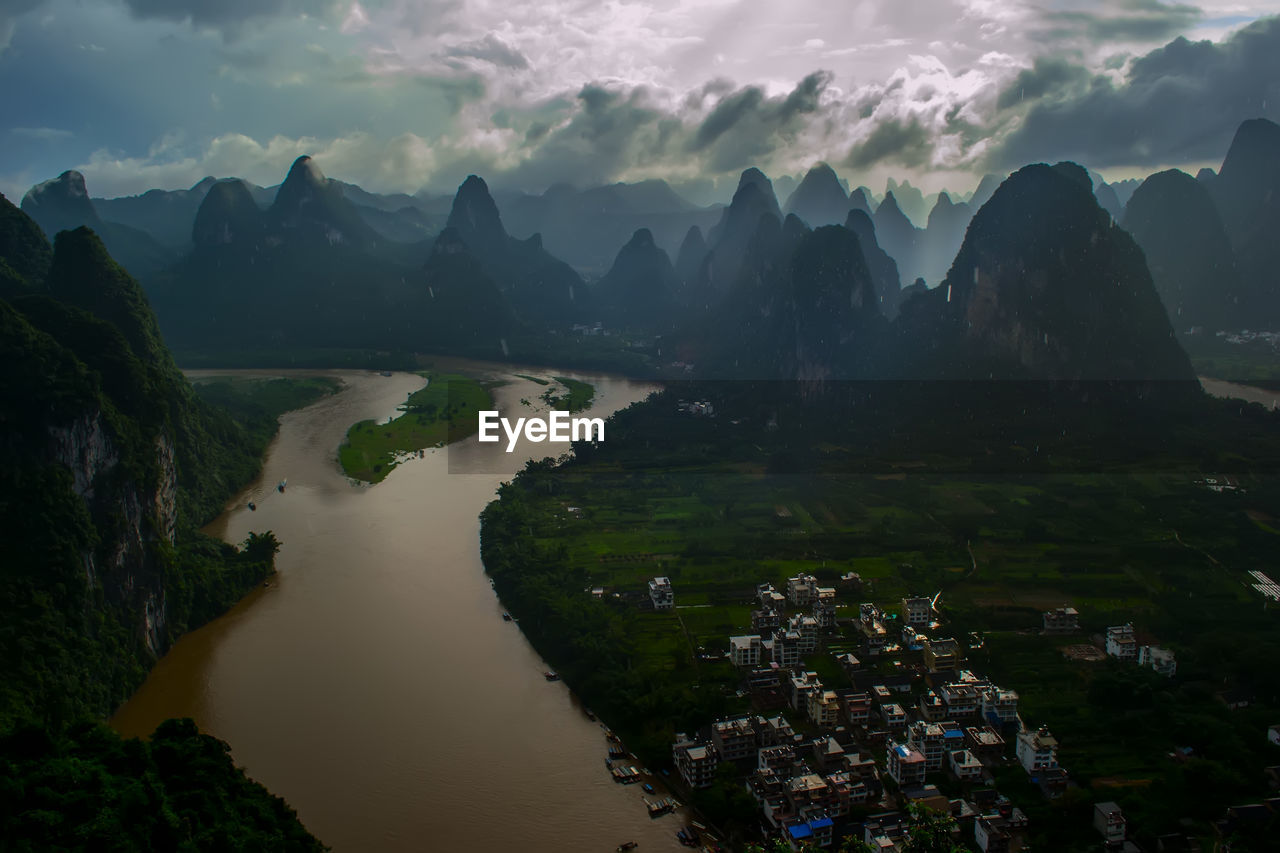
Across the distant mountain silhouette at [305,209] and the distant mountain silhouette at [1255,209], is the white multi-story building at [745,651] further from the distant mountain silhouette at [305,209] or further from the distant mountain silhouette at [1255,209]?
the distant mountain silhouette at [305,209]

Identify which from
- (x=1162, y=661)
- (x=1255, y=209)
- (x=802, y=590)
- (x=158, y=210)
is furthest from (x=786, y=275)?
(x=158, y=210)

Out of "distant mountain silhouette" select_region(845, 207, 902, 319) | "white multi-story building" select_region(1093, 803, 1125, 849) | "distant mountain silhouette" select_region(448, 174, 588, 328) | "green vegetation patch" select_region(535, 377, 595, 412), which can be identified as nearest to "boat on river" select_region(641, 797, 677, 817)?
"white multi-story building" select_region(1093, 803, 1125, 849)

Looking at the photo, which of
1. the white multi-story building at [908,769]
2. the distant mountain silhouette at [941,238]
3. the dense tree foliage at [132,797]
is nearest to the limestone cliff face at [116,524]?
the dense tree foliage at [132,797]

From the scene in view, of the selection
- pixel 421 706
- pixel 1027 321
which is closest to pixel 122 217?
pixel 1027 321

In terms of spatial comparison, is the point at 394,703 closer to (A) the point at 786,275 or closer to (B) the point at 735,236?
(A) the point at 786,275

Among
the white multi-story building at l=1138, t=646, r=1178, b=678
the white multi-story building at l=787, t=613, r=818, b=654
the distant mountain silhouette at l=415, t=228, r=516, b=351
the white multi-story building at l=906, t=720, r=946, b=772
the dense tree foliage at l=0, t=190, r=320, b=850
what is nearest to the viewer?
the dense tree foliage at l=0, t=190, r=320, b=850

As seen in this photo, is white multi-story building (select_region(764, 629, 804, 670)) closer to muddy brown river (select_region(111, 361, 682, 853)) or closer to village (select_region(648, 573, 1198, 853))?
village (select_region(648, 573, 1198, 853))
